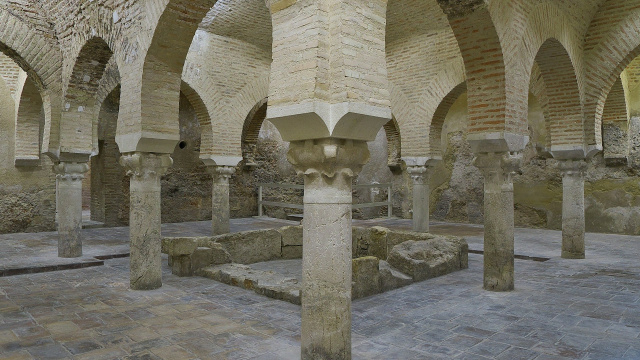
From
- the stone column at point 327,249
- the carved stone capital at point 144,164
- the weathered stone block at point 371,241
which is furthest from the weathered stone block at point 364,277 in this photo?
the weathered stone block at point 371,241

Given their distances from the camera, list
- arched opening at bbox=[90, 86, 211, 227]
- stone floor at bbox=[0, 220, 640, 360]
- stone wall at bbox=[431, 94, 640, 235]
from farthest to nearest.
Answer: arched opening at bbox=[90, 86, 211, 227] → stone wall at bbox=[431, 94, 640, 235] → stone floor at bbox=[0, 220, 640, 360]

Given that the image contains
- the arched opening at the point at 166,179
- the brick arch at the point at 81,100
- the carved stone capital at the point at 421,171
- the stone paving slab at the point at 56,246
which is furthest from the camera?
the arched opening at the point at 166,179

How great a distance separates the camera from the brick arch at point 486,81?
5.56 metres

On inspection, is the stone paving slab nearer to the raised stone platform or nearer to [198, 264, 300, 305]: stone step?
the raised stone platform

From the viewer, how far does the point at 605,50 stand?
27.0 feet

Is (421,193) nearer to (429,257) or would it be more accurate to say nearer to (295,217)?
(429,257)

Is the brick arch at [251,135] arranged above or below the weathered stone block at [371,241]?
above

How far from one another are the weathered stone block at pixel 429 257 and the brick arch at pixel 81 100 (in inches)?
228

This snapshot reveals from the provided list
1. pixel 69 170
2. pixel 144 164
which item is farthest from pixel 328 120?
pixel 69 170

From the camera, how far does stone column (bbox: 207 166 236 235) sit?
10953 millimetres

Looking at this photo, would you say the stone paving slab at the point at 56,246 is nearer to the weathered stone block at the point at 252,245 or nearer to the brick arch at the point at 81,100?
the brick arch at the point at 81,100

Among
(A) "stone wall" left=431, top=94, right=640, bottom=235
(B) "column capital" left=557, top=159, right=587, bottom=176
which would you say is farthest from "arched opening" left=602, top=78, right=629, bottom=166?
(B) "column capital" left=557, top=159, right=587, bottom=176

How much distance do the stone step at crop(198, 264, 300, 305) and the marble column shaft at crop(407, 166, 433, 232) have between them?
5398 mm

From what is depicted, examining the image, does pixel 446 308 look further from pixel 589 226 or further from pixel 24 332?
pixel 589 226
